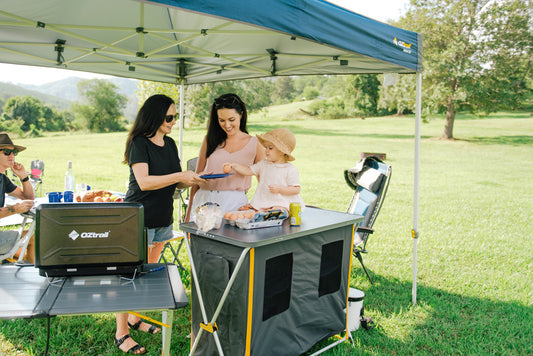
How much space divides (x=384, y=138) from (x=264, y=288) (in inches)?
1023

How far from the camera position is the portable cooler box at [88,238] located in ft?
6.81

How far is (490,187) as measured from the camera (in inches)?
456

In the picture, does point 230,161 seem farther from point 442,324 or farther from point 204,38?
point 442,324

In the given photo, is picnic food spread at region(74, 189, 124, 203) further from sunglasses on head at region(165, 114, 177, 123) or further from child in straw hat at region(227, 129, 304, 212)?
child in straw hat at region(227, 129, 304, 212)

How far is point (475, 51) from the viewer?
944 inches

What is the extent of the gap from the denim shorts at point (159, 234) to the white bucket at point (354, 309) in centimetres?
147

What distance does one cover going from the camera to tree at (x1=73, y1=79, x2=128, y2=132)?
57.7 metres

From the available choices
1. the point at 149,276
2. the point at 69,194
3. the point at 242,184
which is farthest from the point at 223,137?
the point at 69,194

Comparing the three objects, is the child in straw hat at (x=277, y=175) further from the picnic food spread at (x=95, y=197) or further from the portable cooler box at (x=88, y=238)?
the picnic food spread at (x=95, y=197)

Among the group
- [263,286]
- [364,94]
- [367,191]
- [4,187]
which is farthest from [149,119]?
[364,94]

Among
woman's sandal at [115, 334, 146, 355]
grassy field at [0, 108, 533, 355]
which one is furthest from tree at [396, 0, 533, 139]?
woman's sandal at [115, 334, 146, 355]

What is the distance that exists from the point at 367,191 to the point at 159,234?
7.57 ft

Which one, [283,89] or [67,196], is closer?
[67,196]

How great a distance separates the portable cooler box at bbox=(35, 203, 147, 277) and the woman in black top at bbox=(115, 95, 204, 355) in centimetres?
49
